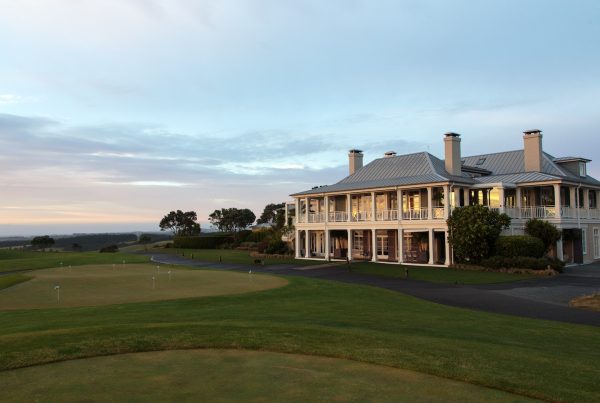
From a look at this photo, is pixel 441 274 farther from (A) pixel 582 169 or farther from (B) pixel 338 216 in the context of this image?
(A) pixel 582 169

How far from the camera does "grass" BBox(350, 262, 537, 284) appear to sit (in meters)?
26.4

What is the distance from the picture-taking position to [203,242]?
69812mm

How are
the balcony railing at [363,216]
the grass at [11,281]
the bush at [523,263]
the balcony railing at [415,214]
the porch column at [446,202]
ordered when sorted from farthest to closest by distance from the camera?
the balcony railing at [363,216] → the balcony railing at [415,214] → the porch column at [446,202] → the bush at [523,263] → the grass at [11,281]

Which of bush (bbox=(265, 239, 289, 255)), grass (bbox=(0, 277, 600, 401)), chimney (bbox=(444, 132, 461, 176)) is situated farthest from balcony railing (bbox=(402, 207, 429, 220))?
grass (bbox=(0, 277, 600, 401))

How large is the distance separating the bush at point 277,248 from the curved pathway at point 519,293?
57.0ft

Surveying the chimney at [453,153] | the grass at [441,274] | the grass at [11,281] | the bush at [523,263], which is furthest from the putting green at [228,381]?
the chimney at [453,153]

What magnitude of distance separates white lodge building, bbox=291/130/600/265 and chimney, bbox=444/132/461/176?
0.08 metres

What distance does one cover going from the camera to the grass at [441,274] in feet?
86.7

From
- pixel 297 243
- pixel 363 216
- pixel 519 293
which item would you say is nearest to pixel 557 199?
pixel 363 216

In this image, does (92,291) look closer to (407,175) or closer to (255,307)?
(255,307)

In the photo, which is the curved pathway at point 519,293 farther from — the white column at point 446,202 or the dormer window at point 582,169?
the dormer window at point 582,169

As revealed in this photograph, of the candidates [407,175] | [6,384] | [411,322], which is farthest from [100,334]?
[407,175]

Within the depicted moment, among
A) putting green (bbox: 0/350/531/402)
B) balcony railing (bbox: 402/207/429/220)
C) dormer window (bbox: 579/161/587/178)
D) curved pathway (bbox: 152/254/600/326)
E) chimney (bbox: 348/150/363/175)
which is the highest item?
chimney (bbox: 348/150/363/175)

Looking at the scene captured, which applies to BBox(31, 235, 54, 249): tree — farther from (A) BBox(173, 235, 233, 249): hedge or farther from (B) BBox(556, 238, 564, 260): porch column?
(B) BBox(556, 238, 564, 260): porch column
